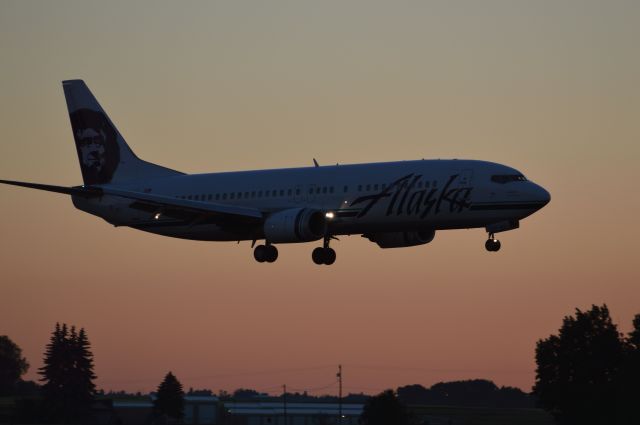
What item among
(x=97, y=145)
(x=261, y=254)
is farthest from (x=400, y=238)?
(x=97, y=145)

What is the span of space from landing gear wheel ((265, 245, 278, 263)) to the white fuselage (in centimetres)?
96

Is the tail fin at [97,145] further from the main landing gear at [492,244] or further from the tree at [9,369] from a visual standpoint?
the tree at [9,369]

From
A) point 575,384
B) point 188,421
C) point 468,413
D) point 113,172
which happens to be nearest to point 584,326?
point 575,384

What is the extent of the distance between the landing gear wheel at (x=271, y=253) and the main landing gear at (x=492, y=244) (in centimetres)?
1298

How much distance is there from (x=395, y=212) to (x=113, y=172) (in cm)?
2346

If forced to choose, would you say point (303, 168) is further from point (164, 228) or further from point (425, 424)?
point (425, 424)

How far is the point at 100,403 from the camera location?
14962cm

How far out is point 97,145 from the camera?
91.6 m

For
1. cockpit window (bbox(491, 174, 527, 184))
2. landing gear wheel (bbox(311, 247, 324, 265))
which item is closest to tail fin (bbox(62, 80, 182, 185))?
landing gear wheel (bbox(311, 247, 324, 265))

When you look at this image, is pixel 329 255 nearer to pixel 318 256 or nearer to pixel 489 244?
pixel 318 256

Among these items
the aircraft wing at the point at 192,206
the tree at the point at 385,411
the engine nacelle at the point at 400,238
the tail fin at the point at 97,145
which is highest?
the tail fin at the point at 97,145

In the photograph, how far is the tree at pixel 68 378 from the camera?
454 feet

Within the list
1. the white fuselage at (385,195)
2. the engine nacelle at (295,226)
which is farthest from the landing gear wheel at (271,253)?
the engine nacelle at (295,226)

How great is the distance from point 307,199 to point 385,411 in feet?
155
